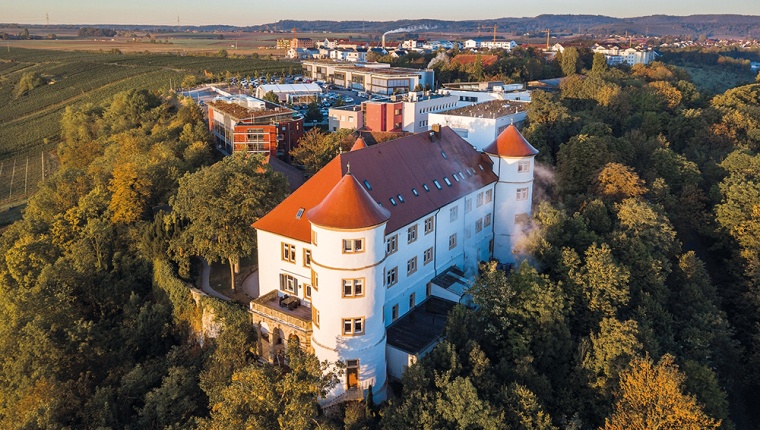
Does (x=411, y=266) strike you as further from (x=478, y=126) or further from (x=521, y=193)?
(x=478, y=126)

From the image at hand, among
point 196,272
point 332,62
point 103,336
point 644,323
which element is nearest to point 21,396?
point 103,336

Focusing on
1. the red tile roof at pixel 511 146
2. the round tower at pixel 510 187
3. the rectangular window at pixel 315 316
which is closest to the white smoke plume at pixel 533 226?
the round tower at pixel 510 187

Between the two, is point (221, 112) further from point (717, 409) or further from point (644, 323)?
point (717, 409)

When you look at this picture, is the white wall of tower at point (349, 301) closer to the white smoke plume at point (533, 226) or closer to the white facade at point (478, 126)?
the white smoke plume at point (533, 226)

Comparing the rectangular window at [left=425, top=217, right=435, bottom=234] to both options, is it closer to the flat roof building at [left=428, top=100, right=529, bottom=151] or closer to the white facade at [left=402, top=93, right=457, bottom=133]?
the flat roof building at [left=428, top=100, right=529, bottom=151]

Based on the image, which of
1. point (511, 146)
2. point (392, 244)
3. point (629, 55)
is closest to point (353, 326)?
point (392, 244)

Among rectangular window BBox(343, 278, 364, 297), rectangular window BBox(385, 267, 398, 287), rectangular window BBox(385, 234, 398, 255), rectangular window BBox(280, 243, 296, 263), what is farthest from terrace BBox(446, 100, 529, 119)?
rectangular window BBox(343, 278, 364, 297)

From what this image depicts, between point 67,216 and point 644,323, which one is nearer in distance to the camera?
point 644,323
